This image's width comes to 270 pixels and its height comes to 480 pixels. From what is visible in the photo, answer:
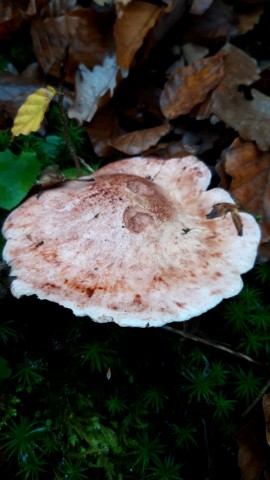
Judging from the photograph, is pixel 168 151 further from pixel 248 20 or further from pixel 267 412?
pixel 267 412

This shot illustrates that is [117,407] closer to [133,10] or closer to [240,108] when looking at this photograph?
[240,108]

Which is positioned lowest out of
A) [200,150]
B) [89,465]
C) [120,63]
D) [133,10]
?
[89,465]

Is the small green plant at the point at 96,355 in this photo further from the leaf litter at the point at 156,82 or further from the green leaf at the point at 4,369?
the leaf litter at the point at 156,82

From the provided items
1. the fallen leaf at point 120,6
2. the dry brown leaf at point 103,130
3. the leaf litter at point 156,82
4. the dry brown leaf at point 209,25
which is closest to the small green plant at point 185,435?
the leaf litter at point 156,82

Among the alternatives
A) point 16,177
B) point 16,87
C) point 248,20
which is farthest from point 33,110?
point 248,20

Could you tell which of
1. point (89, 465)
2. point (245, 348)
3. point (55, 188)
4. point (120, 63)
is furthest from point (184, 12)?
point (89, 465)

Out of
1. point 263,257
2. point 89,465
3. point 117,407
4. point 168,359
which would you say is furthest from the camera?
point 263,257
